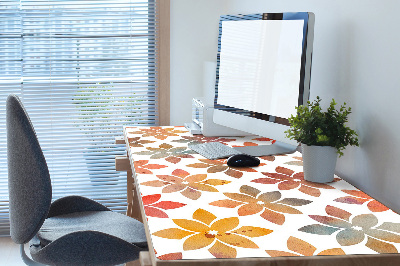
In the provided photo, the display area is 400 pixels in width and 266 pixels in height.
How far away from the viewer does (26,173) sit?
1.71 meters

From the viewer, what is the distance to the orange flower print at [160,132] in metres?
2.53

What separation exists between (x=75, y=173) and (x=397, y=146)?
2282 millimetres

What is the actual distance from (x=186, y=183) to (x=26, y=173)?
1.61 ft

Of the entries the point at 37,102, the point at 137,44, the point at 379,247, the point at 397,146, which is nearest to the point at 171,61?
the point at 137,44

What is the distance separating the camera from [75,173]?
342cm

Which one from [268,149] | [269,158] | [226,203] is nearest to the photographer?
[226,203]

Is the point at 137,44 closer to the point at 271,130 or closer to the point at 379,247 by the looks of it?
the point at 271,130

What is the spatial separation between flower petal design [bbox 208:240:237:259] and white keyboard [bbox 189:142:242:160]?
0.87m

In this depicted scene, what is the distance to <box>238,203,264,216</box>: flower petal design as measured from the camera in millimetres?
1432

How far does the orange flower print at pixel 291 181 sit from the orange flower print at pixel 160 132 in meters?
0.75

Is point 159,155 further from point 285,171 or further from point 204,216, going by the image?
point 204,216

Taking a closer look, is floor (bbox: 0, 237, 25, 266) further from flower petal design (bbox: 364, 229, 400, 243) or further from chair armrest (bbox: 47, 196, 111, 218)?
flower petal design (bbox: 364, 229, 400, 243)

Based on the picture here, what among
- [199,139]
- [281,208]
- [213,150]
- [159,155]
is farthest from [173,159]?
[281,208]

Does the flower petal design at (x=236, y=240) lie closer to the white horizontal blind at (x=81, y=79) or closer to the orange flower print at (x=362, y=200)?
the orange flower print at (x=362, y=200)
